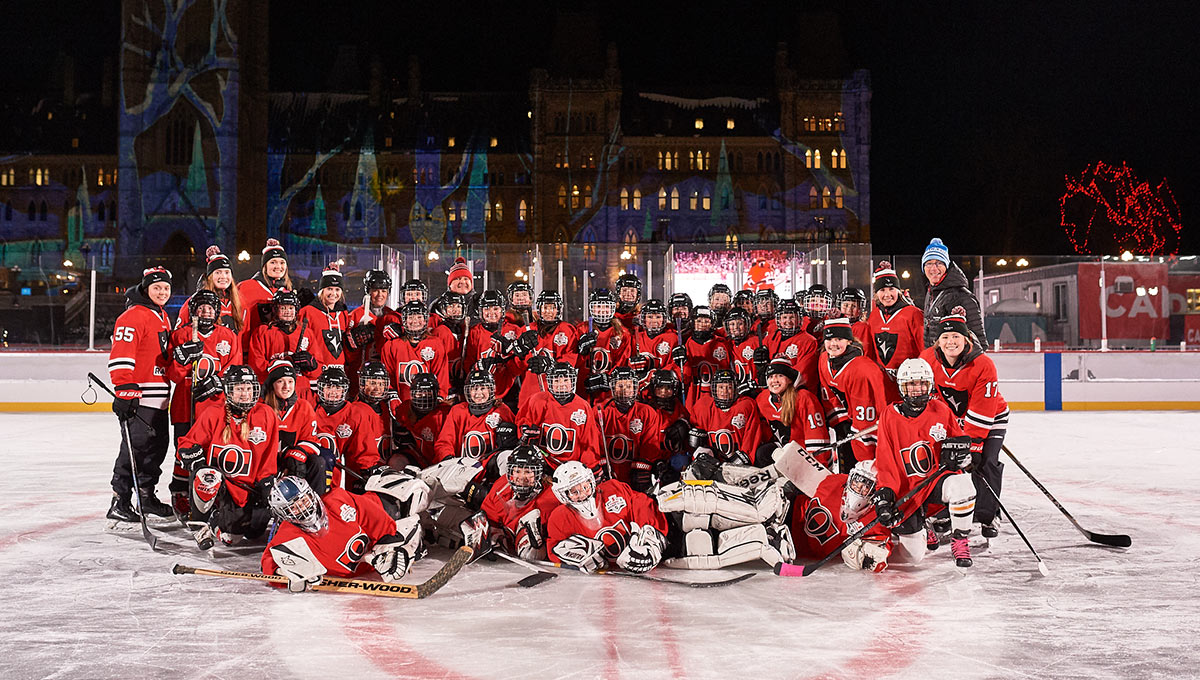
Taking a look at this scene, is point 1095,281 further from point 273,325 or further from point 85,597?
point 85,597

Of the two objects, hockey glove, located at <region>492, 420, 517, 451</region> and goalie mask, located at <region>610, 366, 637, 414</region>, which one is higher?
goalie mask, located at <region>610, 366, 637, 414</region>

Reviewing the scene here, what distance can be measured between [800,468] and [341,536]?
243cm

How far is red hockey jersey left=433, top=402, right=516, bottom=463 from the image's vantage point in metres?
Answer: 5.53

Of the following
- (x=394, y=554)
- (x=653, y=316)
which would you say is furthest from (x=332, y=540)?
(x=653, y=316)

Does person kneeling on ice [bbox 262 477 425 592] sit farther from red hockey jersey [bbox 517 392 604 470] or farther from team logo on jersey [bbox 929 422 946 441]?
team logo on jersey [bbox 929 422 946 441]

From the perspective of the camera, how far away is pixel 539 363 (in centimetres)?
593

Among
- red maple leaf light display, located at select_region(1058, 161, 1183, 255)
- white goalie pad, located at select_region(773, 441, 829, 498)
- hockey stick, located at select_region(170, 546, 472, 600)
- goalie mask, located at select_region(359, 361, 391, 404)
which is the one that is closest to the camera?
hockey stick, located at select_region(170, 546, 472, 600)

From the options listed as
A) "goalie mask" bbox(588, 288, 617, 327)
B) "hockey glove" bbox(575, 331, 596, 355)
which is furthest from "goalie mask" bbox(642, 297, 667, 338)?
"hockey glove" bbox(575, 331, 596, 355)

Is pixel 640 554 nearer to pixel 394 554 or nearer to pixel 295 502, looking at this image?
pixel 394 554

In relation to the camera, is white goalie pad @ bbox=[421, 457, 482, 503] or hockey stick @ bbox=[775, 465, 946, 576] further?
white goalie pad @ bbox=[421, 457, 482, 503]

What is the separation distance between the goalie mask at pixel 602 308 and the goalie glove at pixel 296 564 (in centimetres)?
284

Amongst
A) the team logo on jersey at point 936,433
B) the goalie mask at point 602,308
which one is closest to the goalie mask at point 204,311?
the goalie mask at point 602,308

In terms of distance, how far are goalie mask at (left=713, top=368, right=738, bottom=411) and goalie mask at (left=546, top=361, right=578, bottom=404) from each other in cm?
83

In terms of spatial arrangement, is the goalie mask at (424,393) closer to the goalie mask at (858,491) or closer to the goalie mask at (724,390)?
the goalie mask at (724,390)
